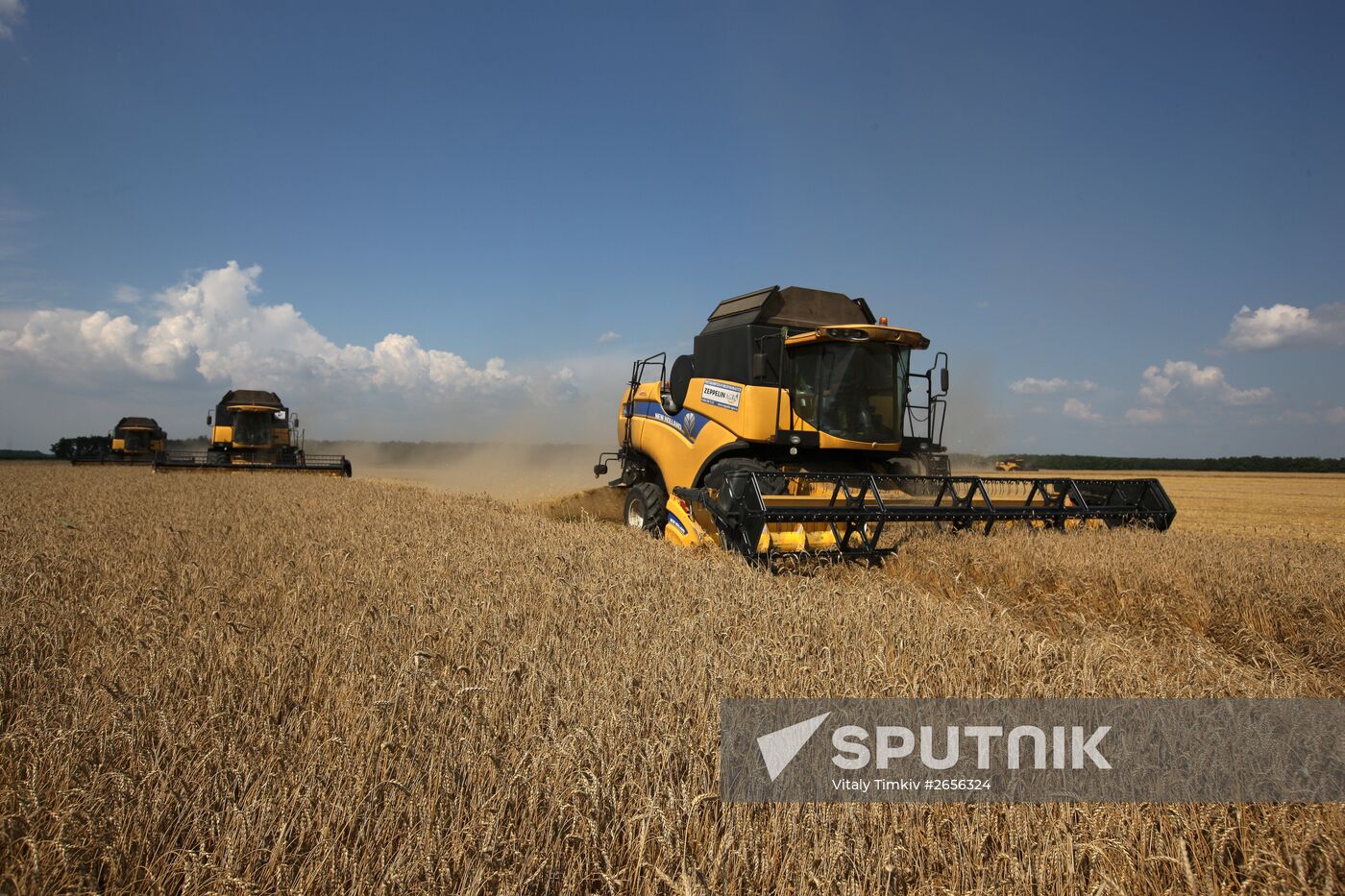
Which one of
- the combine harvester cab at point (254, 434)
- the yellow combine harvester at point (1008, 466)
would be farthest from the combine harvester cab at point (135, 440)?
the yellow combine harvester at point (1008, 466)

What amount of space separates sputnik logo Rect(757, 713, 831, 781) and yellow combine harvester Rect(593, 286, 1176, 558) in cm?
353

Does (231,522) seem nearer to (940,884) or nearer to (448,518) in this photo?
(448,518)

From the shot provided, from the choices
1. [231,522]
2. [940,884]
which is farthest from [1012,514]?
[231,522]

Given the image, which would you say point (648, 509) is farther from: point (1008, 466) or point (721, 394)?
A: point (1008, 466)

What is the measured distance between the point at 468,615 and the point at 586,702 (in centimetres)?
152

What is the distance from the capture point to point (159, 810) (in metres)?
1.90

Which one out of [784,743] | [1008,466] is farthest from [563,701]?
[1008,466]

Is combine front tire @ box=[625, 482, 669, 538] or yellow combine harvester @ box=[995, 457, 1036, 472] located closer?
combine front tire @ box=[625, 482, 669, 538]

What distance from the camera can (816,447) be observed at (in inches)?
304

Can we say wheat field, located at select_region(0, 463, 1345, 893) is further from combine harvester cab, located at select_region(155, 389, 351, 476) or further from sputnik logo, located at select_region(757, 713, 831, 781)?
combine harvester cab, located at select_region(155, 389, 351, 476)

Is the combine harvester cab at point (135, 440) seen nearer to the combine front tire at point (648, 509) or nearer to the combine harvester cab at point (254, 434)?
the combine harvester cab at point (254, 434)

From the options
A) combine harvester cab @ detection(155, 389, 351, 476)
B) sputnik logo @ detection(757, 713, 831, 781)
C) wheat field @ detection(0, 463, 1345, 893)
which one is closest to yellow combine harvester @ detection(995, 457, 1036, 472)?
combine harvester cab @ detection(155, 389, 351, 476)

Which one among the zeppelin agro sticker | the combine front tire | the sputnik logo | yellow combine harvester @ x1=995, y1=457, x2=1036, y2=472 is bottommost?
the sputnik logo

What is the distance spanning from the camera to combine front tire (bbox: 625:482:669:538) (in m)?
9.16
